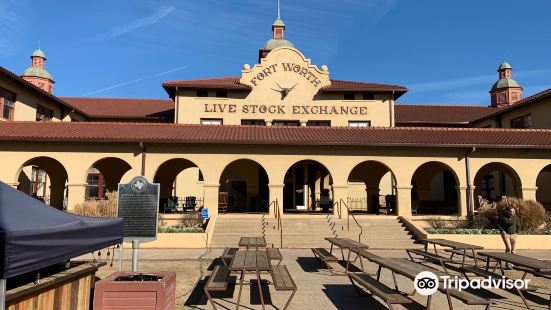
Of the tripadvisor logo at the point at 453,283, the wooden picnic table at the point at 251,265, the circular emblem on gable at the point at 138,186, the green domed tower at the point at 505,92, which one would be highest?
the green domed tower at the point at 505,92

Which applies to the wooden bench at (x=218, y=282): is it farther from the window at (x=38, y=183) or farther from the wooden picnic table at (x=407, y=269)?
the window at (x=38, y=183)

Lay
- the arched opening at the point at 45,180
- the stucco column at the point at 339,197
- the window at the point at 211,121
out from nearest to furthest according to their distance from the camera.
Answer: the stucco column at the point at 339,197
the arched opening at the point at 45,180
the window at the point at 211,121

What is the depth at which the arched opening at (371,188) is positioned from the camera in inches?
880

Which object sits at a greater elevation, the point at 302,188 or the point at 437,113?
the point at 437,113

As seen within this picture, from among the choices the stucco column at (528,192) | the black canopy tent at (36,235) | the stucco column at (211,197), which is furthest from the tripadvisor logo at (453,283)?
the stucco column at (528,192)

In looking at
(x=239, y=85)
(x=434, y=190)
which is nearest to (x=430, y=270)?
(x=239, y=85)

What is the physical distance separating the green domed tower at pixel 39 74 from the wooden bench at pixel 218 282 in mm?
43616

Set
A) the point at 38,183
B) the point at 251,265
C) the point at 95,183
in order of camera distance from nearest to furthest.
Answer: the point at 251,265 → the point at 38,183 → the point at 95,183

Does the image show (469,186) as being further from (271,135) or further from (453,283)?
(453,283)

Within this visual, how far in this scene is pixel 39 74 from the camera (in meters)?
43.0

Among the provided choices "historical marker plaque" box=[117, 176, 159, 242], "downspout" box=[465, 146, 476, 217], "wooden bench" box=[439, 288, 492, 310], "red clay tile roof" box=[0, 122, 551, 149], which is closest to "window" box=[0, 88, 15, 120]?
"red clay tile roof" box=[0, 122, 551, 149]

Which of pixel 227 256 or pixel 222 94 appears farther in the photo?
pixel 222 94

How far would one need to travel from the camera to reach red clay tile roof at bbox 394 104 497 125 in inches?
1199

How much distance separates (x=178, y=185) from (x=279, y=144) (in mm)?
13464
